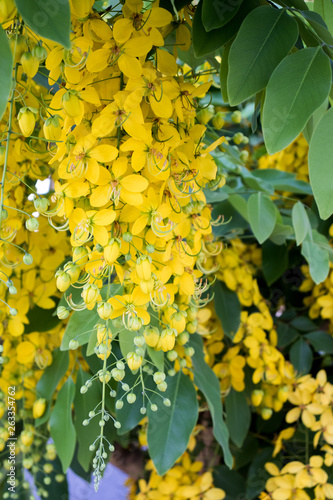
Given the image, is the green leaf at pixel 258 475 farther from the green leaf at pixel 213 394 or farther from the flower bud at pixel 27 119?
the flower bud at pixel 27 119

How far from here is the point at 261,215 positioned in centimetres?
58

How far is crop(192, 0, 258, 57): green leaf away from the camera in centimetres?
36

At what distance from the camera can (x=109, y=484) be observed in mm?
1067

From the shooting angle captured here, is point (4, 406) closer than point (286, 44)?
No

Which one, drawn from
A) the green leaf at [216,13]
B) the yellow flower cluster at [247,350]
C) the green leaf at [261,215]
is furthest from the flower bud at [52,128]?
the yellow flower cluster at [247,350]

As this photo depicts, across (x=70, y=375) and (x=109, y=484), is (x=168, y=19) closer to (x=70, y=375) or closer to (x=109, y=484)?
(x=70, y=375)

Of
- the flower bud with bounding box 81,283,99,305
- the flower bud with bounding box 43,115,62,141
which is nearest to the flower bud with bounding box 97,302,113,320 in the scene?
the flower bud with bounding box 81,283,99,305

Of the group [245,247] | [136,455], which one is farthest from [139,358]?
[136,455]

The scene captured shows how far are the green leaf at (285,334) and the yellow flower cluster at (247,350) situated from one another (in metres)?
0.05

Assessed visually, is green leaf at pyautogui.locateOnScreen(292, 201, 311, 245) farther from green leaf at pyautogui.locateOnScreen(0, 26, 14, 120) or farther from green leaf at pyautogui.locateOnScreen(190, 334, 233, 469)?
green leaf at pyautogui.locateOnScreen(0, 26, 14, 120)

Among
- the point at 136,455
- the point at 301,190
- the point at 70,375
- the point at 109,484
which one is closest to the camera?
the point at 70,375

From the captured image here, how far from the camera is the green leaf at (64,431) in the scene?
1.69ft

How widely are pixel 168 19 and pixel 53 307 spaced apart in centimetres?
35

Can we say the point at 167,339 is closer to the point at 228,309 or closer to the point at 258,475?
the point at 228,309
